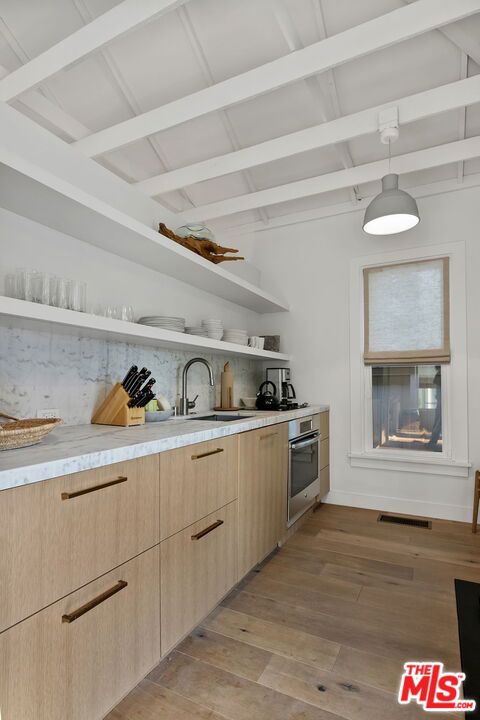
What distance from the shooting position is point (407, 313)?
3410 millimetres

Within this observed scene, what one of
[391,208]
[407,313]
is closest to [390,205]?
[391,208]

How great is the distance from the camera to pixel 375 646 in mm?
1657

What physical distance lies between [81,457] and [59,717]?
27.2 inches

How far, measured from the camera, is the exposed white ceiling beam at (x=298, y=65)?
5.87ft

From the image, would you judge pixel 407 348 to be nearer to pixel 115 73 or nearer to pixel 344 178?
pixel 344 178

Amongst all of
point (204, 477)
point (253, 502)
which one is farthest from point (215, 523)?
point (253, 502)

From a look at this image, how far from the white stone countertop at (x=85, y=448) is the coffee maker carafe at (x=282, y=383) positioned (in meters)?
1.56

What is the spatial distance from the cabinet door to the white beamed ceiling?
1.71 metres

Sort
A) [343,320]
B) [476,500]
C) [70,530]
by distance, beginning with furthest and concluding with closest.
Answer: [343,320], [476,500], [70,530]

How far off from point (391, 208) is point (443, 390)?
163 centimetres

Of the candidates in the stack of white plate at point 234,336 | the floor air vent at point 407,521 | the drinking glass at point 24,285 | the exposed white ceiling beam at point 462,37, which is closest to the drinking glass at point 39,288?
the drinking glass at point 24,285

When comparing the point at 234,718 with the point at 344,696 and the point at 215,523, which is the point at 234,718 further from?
the point at 215,523

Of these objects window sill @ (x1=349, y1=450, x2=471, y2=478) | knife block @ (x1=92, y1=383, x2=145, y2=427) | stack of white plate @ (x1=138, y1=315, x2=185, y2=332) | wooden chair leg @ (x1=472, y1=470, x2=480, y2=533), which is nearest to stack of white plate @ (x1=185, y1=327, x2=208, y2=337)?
stack of white plate @ (x1=138, y1=315, x2=185, y2=332)

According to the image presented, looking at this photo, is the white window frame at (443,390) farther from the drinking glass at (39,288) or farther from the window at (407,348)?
the drinking glass at (39,288)
